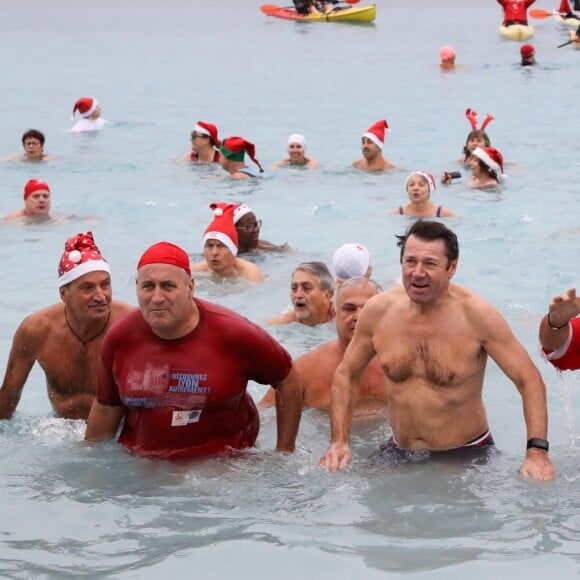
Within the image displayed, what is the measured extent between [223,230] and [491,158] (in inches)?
207

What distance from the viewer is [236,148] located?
16.0m

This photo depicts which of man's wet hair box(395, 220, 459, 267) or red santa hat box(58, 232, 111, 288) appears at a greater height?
man's wet hair box(395, 220, 459, 267)

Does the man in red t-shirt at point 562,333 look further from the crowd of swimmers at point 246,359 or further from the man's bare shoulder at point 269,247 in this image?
the man's bare shoulder at point 269,247

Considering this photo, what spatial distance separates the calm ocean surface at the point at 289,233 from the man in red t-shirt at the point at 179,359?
339 millimetres

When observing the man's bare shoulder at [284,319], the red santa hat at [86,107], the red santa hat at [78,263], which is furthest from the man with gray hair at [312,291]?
the red santa hat at [86,107]

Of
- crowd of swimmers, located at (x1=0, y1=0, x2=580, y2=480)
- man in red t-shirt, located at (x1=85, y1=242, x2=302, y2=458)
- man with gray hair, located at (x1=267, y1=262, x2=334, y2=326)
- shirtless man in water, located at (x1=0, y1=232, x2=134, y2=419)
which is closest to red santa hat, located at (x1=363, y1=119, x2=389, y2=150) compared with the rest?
man with gray hair, located at (x1=267, y1=262, x2=334, y2=326)

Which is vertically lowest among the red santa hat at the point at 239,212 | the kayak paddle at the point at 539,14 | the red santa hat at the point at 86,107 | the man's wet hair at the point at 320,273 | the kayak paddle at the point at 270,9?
the man's wet hair at the point at 320,273

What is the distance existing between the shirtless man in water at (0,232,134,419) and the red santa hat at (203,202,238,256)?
4040 mm

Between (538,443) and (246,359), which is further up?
(246,359)

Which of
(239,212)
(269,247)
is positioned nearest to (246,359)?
(239,212)

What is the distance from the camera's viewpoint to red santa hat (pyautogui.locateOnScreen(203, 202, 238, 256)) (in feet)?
35.6

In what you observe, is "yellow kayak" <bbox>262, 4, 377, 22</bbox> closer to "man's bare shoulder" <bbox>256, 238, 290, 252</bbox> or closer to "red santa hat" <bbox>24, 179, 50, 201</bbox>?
"red santa hat" <bbox>24, 179, 50, 201</bbox>

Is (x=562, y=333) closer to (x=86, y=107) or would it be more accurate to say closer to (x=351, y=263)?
(x=351, y=263)

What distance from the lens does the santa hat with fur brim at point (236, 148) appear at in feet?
52.2
